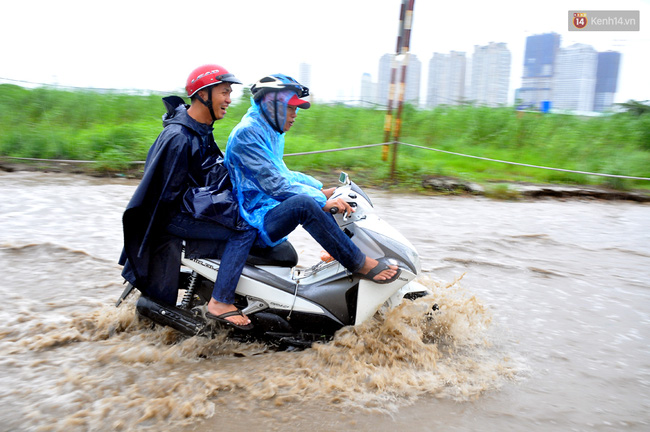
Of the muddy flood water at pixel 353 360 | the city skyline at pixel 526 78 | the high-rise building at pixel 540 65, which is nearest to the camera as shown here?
the muddy flood water at pixel 353 360

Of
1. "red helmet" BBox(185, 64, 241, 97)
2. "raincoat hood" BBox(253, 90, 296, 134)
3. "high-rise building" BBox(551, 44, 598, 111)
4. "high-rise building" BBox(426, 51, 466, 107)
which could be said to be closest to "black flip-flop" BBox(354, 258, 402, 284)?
"raincoat hood" BBox(253, 90, 296, 134)

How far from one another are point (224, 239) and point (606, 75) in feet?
49.3

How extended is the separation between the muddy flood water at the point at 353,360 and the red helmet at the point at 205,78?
5.07ft

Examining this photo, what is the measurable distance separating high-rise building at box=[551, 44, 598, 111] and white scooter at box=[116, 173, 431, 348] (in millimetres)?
13572

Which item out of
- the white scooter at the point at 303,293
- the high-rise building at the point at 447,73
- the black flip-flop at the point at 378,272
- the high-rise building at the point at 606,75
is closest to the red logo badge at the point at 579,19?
the high-rise building at the point at 606,75

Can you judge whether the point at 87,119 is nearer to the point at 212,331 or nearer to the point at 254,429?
the point at 212,331

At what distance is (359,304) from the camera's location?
11.2ft

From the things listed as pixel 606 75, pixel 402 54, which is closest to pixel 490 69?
pixel 606 75

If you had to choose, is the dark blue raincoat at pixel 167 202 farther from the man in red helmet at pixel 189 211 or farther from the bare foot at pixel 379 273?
the bare foot at pixel 379 273

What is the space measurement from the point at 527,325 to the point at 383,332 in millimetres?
1343

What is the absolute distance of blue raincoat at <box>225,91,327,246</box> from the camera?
3275 mm

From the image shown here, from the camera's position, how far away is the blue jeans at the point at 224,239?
10.9 ft

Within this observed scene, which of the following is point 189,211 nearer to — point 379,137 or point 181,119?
point 181,119

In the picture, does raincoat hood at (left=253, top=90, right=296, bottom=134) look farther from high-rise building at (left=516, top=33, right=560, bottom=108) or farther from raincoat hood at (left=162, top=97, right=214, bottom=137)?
high-rise building at (left=516, top=33, right=560, bottom=108)
